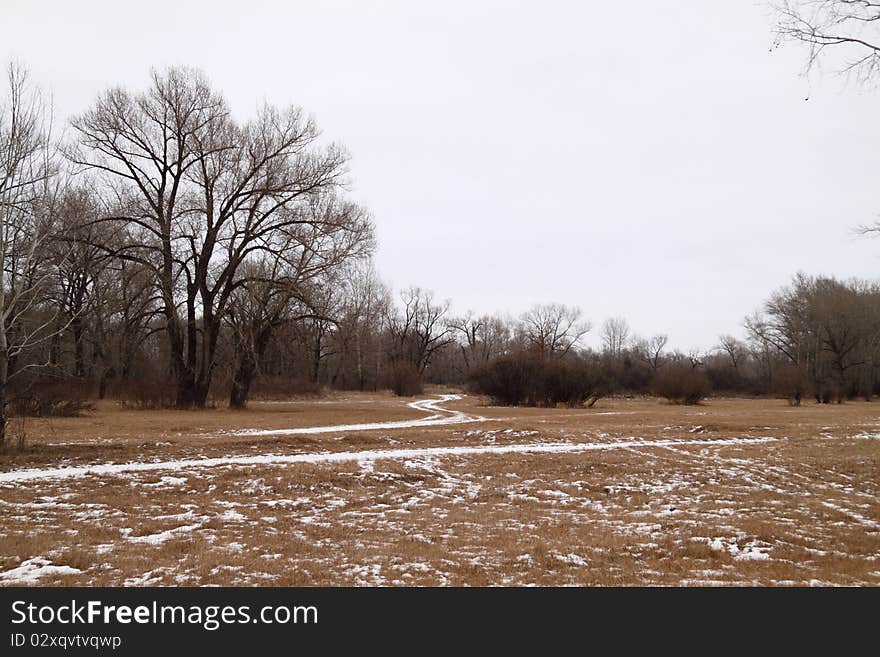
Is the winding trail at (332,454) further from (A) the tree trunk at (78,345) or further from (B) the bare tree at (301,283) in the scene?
(A) the tree trunk at (78,345)

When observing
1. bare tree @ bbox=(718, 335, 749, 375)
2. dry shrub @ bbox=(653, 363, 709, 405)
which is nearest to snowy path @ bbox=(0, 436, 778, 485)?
dry shrub @ bbox=(653, 363, 709, 405)

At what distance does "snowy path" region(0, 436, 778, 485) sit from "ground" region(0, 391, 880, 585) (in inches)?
3.1

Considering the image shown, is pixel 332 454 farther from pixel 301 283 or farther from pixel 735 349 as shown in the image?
pixel 735 349

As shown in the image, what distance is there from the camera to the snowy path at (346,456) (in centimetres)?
1174

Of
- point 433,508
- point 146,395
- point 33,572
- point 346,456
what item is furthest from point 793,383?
point 33,572

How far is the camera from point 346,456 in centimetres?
1466

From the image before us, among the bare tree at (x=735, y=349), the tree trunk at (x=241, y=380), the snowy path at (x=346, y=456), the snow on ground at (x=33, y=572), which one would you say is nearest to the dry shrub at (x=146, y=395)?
the tree trunk at (x=241, y=380)

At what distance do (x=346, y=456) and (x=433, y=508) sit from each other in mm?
4976

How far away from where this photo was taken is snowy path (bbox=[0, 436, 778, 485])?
11742 millimetres

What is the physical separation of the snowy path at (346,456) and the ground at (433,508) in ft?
0.25

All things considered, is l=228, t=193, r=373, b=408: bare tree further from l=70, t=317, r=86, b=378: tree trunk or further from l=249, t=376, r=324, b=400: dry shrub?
l=249, t=376, r=324, b=400: dry shrub
